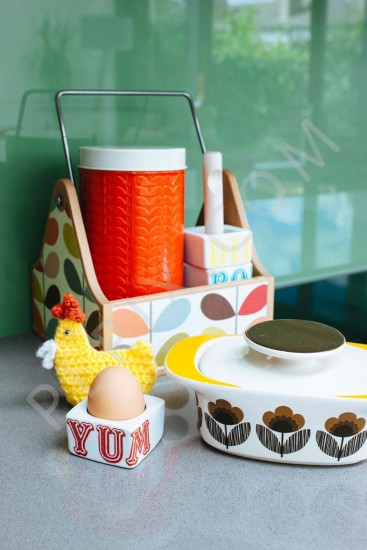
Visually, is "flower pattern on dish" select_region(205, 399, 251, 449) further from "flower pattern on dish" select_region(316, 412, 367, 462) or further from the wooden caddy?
the wooden caddy

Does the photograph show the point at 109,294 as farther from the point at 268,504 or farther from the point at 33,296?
the point at 268,504

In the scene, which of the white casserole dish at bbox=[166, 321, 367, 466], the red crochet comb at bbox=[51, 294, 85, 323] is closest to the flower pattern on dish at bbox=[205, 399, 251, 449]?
the white casserole dish at bbox=[166, 321, 367, 466]

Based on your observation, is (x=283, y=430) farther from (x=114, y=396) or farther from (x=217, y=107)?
(x=217, y=107)

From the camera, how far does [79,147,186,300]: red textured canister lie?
2.35 feet

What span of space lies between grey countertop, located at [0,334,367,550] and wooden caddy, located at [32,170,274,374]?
0.13 meters

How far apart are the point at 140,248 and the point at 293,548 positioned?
1.27 feet

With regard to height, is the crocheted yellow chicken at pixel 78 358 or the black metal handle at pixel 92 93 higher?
the black metal handle at pixel 92 93

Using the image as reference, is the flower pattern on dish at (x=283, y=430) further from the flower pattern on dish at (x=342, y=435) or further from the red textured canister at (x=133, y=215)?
the red textured canister at (x=133, y=215)

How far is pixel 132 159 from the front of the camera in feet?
2.32

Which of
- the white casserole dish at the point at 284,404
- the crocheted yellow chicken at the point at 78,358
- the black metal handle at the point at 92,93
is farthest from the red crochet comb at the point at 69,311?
the black metal handle at the point at 92,93

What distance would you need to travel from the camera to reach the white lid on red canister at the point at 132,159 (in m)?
0.71

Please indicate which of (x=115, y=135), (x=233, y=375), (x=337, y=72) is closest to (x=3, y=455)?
(x=233, y=375)

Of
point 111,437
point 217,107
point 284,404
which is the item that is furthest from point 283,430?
point 217,107

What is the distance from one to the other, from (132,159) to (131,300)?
0.51ft
